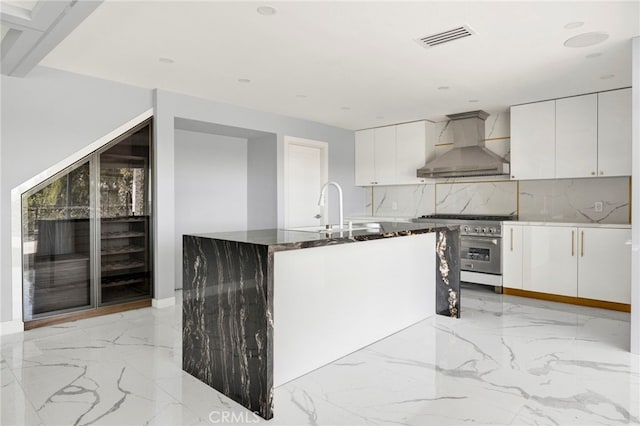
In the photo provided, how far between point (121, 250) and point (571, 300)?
4918mm

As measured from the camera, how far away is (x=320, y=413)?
214 centimetres

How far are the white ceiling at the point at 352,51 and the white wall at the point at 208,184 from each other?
99cm

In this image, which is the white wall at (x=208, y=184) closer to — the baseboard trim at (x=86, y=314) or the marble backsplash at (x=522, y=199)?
the baseboard trim at (x=86, y=314)

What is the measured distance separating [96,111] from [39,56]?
36.6 inches

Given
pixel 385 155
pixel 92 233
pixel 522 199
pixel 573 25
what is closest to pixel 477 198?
pixel 522 199

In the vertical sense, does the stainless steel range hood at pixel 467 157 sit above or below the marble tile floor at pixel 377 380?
above

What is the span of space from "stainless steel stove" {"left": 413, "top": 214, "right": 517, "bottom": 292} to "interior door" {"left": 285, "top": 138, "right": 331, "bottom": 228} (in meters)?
1.98

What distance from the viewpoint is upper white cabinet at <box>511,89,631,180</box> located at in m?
4.29

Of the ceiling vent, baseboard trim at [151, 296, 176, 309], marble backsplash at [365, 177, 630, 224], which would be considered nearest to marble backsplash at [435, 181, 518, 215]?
marble backsplash at [365, 177, 630, 224]

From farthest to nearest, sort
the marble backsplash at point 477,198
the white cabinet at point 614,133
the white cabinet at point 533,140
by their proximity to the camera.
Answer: the marble backsplash at point 477,198, the white cabinet at point 533,140, the white cabinet at point 614,133

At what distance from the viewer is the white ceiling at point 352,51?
2605 mm

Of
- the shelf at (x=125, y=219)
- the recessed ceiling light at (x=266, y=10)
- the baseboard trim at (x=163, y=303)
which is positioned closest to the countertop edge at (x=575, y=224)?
the recessed ceiling light at (x=266, y=10)

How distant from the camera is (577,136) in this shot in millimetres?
4543

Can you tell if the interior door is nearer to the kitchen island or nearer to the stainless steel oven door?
the stainless steel oven door
